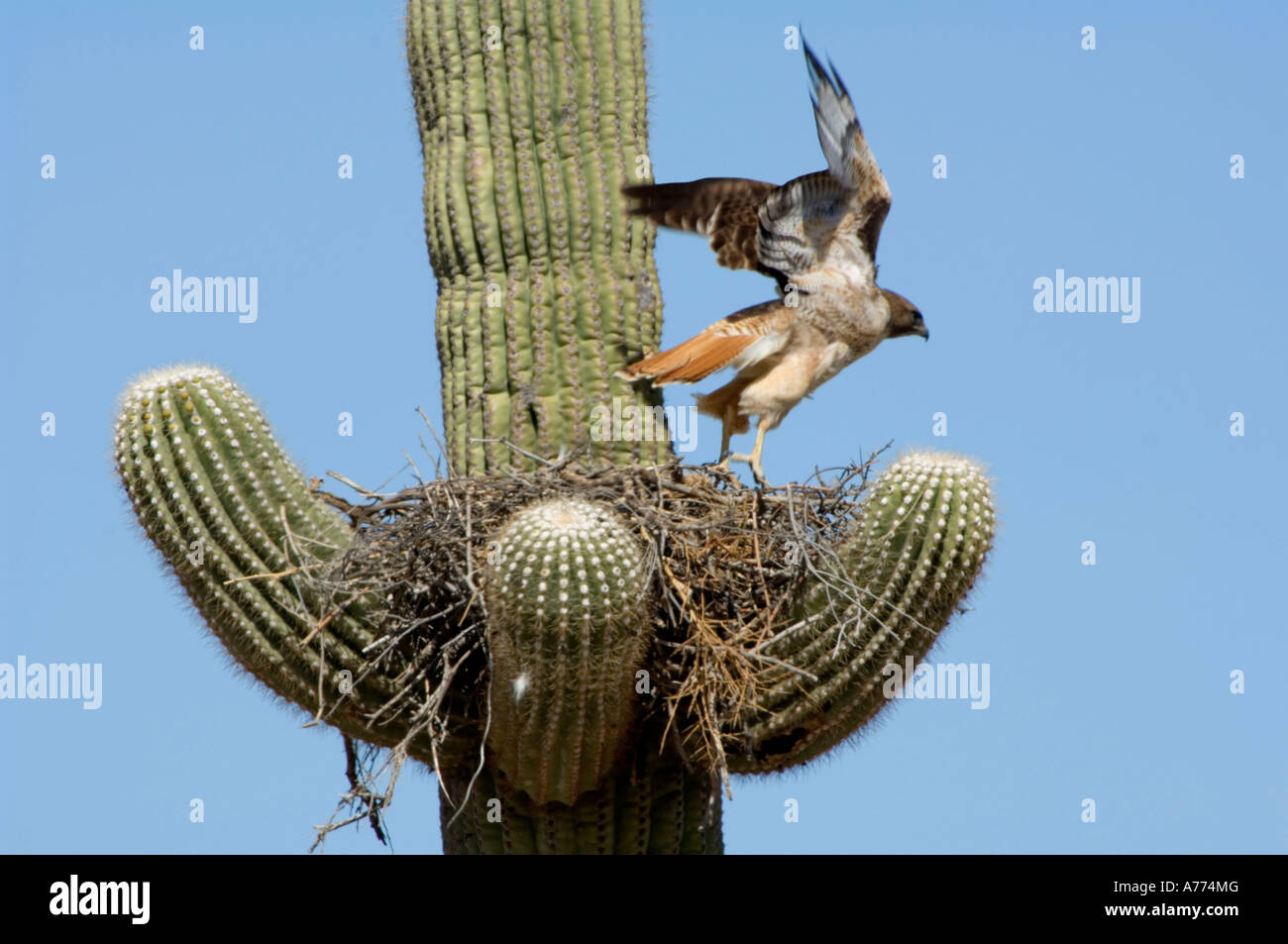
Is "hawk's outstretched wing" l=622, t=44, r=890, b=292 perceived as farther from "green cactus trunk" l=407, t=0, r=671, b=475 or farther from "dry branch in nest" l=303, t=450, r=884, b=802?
"dry branch in nest" l=303, t=450, r=884, b=802

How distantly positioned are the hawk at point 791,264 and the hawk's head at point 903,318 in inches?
15.6

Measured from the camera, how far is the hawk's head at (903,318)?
9578 millimetres

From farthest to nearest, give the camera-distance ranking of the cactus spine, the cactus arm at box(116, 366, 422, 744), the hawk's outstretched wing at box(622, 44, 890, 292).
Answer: the hawk's outstretched wing at box(622, 44, 890, 292) → the cactus arm at box(116, 366, 422, 744) → the cactus spine

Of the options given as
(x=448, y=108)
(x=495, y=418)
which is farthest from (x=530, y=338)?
(x=448, y=108)

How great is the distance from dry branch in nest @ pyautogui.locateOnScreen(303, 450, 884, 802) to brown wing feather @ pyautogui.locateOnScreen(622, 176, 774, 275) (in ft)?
4.68

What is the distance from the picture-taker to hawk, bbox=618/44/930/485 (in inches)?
329

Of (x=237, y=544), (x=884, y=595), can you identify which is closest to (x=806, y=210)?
(x=884, y=595)

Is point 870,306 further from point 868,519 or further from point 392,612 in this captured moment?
point 392,612

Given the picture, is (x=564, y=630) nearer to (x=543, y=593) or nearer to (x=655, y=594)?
(x=543, y=593)

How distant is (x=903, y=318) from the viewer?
9.67 meters

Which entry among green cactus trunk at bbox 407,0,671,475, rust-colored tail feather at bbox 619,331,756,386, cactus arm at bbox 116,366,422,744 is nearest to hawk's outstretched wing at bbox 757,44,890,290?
rust-colored tail feather at bbox 619,331,756,386

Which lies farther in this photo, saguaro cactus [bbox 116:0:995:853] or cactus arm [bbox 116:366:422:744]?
cactus arm [bbox 116:366:422:744]

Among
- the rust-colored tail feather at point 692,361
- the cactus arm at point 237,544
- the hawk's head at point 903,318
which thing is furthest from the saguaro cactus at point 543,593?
the hawk's head at point 903,318

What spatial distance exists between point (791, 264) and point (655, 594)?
2.29m
